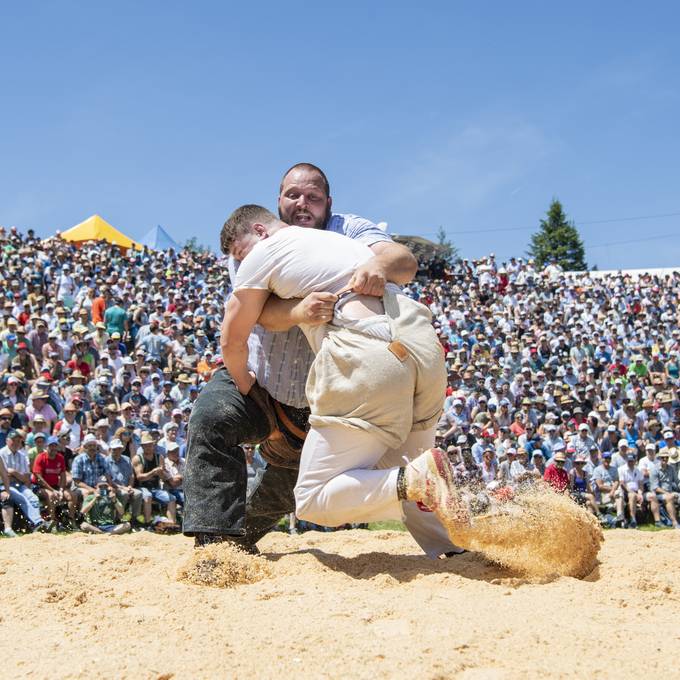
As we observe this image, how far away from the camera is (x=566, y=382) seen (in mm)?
17531

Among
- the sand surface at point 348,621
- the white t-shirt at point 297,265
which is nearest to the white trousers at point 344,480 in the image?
the sand surface at point 348,621

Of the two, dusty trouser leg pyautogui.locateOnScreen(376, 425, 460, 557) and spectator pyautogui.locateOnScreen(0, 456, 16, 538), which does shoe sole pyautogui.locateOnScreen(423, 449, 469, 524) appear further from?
spectator pyautogui.locateOnScreen(0, 456, 16, 538)

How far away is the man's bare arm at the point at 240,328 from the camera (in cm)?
352

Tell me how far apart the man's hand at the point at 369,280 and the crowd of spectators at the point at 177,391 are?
95 centimetres

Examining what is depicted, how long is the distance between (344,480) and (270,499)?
3.70ft

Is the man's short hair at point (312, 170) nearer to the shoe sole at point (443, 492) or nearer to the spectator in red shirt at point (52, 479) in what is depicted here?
the shoe sole at point (443, 492)

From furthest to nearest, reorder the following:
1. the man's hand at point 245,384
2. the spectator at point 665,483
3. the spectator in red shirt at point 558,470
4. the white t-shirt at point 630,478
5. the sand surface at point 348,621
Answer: the white t-shirt at point 630,478
the spectator at point 665,483
the spectator in red shirt at point 558,470
the man's hand at point 245,384
the sand surface at point 348,621

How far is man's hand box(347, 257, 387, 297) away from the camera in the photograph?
11.0 ft

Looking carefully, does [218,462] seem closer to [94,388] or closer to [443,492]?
[443,492]

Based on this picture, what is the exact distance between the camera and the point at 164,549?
4.56 m

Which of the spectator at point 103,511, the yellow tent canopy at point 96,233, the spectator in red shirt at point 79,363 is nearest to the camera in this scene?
the spectator at point 103,511

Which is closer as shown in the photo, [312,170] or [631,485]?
[312,170]

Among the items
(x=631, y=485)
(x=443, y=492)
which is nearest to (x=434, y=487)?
(x=443, y=492)

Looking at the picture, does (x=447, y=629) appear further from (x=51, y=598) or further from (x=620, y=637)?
(x=51, y=598)
